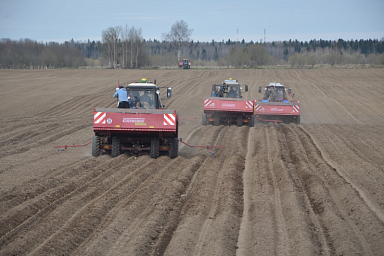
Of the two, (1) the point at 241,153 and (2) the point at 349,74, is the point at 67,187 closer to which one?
(1) the point at 241,153

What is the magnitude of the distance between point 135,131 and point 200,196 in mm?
3656

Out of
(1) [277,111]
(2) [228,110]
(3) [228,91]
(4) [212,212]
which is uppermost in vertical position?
(3) [228,91]

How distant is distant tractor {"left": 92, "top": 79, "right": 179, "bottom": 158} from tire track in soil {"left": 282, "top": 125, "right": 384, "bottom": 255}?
3.64 meters

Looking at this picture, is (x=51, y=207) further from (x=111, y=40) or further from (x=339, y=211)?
(x=111, y=40)

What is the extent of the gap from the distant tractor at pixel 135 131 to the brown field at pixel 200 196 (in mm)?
390

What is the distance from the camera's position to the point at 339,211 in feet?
22.3

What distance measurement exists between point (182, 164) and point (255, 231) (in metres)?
4.67

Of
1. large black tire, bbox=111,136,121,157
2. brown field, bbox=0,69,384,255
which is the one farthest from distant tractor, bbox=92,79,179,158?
brown field, bbox=0,69,384,255

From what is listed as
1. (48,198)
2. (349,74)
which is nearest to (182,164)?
(48,198)

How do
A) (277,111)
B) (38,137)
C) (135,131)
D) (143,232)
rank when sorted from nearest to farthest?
(143,232) → (135,131) → (38,137) → (277,111)

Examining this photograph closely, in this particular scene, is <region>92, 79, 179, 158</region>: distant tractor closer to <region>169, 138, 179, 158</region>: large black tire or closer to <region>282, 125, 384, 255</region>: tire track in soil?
<region>169, 138, 179, 158</region>: large black tire

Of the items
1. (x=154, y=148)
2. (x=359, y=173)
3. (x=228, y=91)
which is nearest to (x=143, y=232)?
(x=154, y=148)

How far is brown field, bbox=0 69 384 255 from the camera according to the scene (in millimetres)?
5359

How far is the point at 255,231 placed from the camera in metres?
5.82
